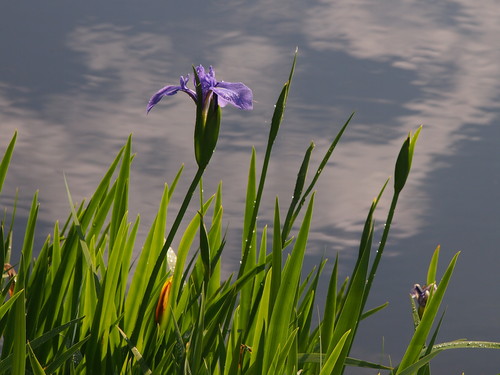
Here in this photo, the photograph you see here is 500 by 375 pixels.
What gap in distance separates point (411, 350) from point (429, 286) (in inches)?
10.7

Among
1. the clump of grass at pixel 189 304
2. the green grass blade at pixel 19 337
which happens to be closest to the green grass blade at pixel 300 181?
the clump of grass at pixel 189 304

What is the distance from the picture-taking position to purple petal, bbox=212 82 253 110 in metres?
1.18

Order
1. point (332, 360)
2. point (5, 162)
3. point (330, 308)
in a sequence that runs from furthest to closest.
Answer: point (5, 162) → point (330, 308) → point (332, 360)

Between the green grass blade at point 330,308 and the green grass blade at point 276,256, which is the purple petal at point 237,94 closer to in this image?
the green grass blade at point 276,256

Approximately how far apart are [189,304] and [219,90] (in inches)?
17.6

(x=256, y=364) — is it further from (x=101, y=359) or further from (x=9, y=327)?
(x=9, y=327)

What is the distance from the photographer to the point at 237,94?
3.93 feet

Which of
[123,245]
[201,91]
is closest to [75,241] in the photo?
[123,245]

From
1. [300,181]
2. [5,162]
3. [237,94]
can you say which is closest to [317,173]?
[300,181]

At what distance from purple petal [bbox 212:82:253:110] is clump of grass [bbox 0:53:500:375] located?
3.3 inches

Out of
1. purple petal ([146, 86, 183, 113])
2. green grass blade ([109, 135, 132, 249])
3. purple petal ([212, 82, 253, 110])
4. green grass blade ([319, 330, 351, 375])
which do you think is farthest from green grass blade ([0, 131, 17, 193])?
green grass blade ([319, 330, 351, 375])

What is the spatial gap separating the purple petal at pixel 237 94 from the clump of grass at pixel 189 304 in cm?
8

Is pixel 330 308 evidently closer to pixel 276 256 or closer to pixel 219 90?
pixel 276 256

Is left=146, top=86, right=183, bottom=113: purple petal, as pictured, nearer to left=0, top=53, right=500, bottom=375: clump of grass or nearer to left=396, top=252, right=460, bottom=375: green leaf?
left=0, top=53, right=500, bottom=375: clump of grass
